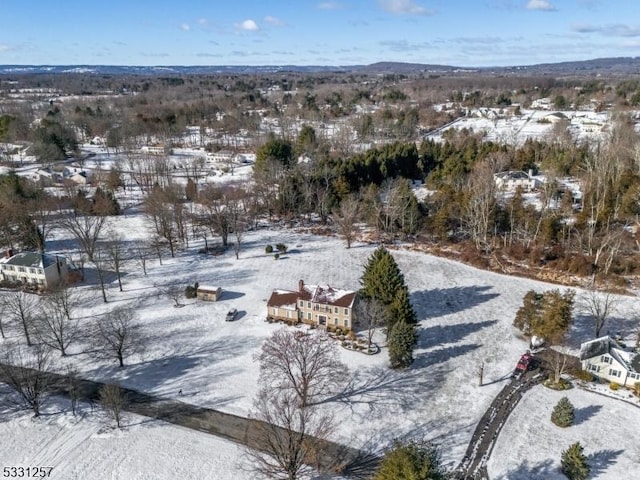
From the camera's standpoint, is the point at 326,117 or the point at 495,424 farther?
the point at 326,117

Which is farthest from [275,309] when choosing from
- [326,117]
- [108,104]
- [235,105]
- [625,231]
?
[108,104]

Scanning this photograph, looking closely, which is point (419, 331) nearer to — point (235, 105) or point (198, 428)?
point (198, 428)

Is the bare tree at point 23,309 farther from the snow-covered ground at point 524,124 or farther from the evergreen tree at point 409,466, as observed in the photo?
the snow-covered ground at point 524,124

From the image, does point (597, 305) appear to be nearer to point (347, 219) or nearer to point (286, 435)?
point (286, 435)

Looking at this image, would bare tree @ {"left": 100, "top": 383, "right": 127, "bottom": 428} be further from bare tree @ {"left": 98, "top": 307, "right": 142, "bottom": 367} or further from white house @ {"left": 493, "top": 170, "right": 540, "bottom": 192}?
white house @ {"left": 493, "top": 170, "right": 540, "bottom": 192}

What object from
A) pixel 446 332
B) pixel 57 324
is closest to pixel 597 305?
pixel 446 332
